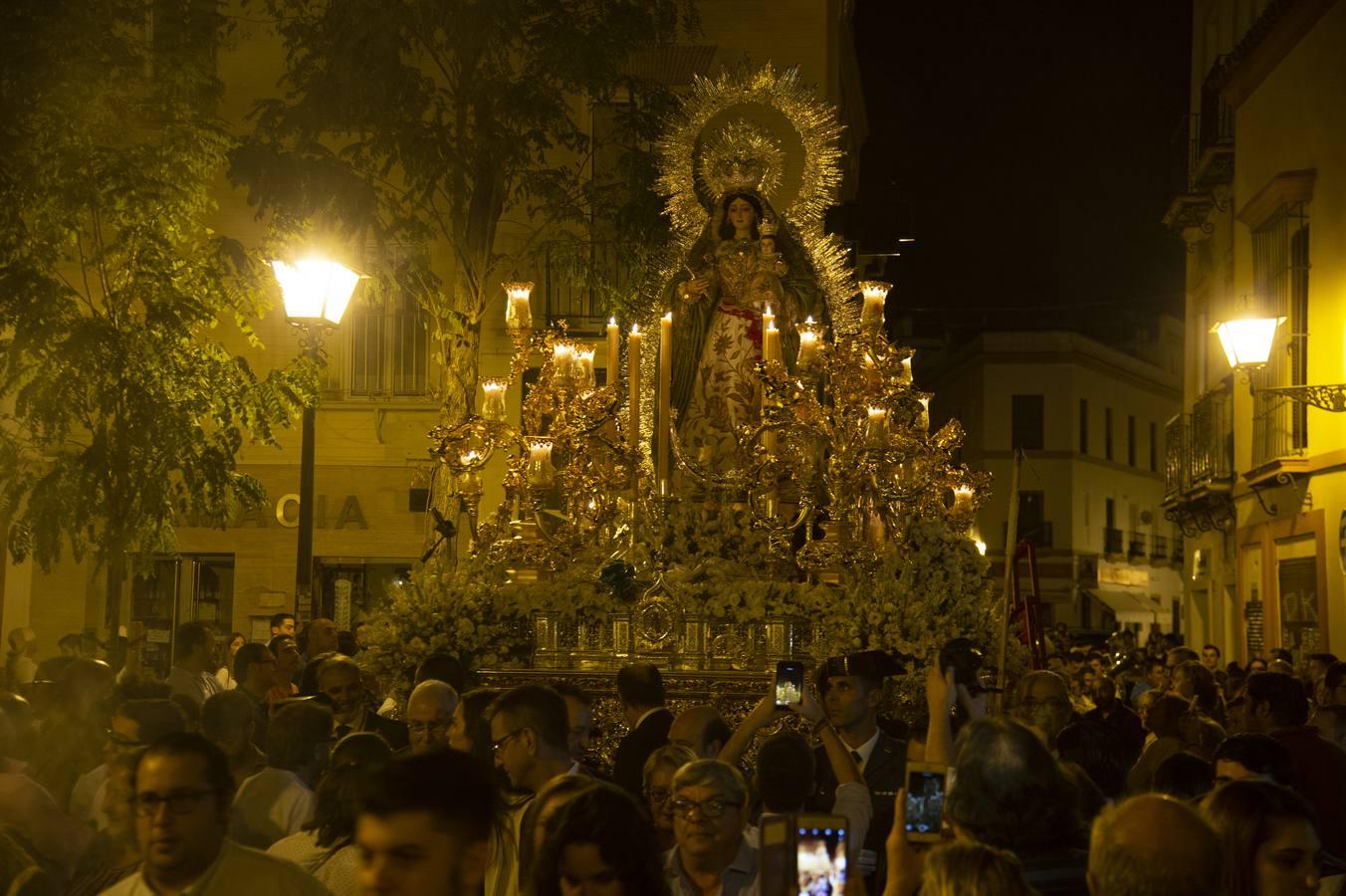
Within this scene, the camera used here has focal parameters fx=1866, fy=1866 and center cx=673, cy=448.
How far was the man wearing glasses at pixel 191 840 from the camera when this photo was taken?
460 cm

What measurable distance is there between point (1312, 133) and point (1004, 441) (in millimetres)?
33786

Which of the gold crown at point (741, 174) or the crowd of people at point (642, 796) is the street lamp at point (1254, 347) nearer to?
the gold crown at point (741, 174)

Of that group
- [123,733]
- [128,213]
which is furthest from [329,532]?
[123,733]

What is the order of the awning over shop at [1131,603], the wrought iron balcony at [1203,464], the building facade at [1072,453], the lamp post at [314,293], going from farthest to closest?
the awning over shop at [1131,603], the building facade at [1072,453], the wrought iron balcony at [1203,464], the lamp post at [314,293]

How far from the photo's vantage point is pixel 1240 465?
23.3m

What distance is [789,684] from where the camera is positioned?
280 inches

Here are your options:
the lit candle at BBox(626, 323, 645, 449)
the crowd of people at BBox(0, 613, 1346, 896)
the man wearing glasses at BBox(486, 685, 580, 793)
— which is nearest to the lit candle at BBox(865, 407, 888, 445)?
the lit candle at BBox(626, 323, 645, 449)

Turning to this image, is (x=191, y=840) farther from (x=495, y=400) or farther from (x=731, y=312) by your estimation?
(x=731, y=312)

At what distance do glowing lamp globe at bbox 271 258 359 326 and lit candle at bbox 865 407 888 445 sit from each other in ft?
11.9

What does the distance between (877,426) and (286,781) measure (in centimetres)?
649

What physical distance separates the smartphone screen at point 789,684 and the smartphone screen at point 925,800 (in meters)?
2.36

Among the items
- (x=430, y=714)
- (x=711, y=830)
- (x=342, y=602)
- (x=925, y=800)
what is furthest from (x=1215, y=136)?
(x=925, y=800)

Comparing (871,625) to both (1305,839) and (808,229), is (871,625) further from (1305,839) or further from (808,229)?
(1305,839)

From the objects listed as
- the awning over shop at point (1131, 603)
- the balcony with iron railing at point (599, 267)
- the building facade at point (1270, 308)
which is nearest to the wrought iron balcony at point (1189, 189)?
the building facade at point (1270, 308)
